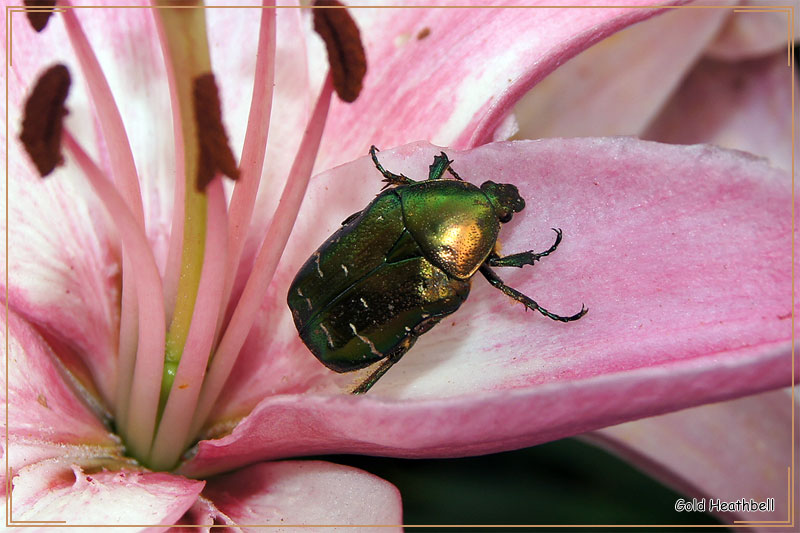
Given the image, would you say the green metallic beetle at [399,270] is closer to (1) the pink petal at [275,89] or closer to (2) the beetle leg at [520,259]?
(2) the beetle leg at [520,259]

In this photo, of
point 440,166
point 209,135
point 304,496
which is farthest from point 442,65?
point 304,496

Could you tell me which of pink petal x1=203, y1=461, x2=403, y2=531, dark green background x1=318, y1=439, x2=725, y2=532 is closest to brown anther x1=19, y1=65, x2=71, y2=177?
pink petal x1=203, y1=461, x2=403, y2=531

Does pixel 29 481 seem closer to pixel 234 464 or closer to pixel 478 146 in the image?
pixel 234 464

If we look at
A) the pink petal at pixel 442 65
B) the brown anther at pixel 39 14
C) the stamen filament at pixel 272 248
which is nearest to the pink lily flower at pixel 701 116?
the pink petal at pixel 442 65

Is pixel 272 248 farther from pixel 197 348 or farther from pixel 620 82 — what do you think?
pixel 620 82

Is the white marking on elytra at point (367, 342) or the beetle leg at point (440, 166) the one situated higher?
the beetle leg at point (440, 166)
